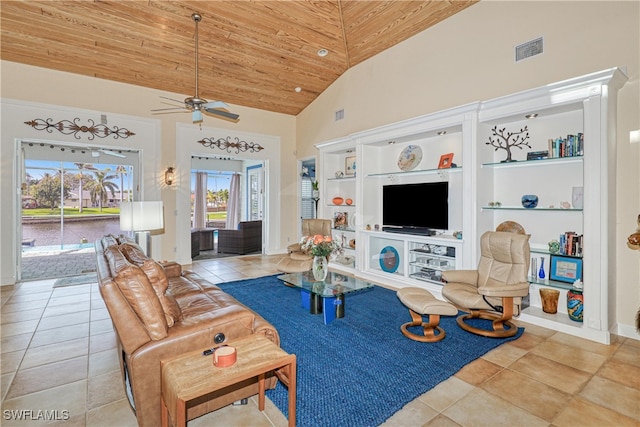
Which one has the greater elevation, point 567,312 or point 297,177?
point 297,177

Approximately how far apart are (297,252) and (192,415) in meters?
3.61

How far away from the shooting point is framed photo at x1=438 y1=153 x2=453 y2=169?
461 cm

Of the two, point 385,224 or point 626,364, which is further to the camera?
point 385,224

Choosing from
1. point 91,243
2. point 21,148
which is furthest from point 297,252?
point 91,243

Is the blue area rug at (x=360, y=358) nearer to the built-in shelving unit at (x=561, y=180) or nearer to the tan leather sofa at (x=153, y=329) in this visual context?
the tan leather sofa at (x=153, y=329)

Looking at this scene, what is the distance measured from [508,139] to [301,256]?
3421 mm

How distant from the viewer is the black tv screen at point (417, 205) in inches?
177

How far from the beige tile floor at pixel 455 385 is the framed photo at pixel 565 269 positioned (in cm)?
65

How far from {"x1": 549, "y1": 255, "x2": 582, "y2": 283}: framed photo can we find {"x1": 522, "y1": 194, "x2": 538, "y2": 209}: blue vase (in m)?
0.63

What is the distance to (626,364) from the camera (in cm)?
264

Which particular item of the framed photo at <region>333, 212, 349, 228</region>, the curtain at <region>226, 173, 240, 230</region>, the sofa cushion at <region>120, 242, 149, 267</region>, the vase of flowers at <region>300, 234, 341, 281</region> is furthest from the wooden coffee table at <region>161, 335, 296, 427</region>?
the curtain at <region>226, 173, 240, 230</region>

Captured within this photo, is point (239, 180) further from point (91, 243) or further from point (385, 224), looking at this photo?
point (385, 224)

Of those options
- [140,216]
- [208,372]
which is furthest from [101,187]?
[208,372]

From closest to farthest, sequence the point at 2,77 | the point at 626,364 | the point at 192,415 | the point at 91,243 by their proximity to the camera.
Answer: the point at 192,415 < the point at 626,364 < the point at 2,77 < the point at 91,243
